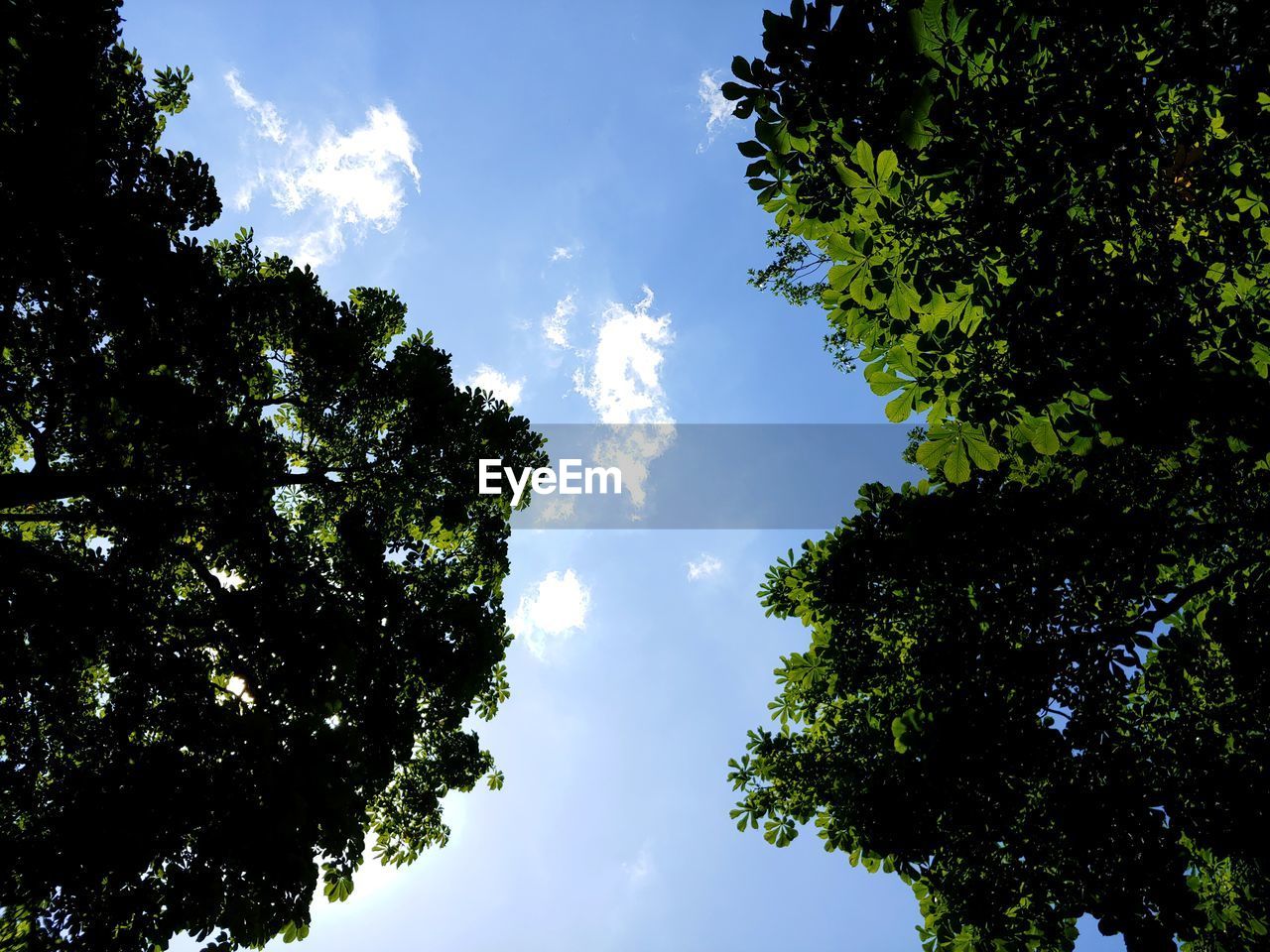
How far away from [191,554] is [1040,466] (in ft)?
36.2

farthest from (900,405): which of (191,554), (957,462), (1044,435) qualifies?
(191,554)

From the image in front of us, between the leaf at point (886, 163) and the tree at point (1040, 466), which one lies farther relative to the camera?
the tree at point (1040, 466)

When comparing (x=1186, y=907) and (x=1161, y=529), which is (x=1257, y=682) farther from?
(x=1186, y=907)

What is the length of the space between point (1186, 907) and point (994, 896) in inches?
68.1

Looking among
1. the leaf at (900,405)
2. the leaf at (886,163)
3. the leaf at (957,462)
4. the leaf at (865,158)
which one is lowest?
the leaf at (957,462)

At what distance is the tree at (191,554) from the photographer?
546 cm

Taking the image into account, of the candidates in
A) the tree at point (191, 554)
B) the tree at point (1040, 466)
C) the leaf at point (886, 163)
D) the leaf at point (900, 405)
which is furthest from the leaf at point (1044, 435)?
the tree at point (191, 554)

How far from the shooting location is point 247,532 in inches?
283

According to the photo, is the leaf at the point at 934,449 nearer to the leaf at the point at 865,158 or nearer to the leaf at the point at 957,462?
the leaf at the point at 957,462

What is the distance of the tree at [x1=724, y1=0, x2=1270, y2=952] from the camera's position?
11.4 feet

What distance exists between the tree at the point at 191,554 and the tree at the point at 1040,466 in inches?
202

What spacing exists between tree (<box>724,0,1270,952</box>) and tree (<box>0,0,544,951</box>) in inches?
202

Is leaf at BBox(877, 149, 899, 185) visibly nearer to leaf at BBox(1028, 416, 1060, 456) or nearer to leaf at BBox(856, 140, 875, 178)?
leaf at BBox(856, 140, 875, 178)

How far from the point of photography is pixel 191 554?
24.3 feet
